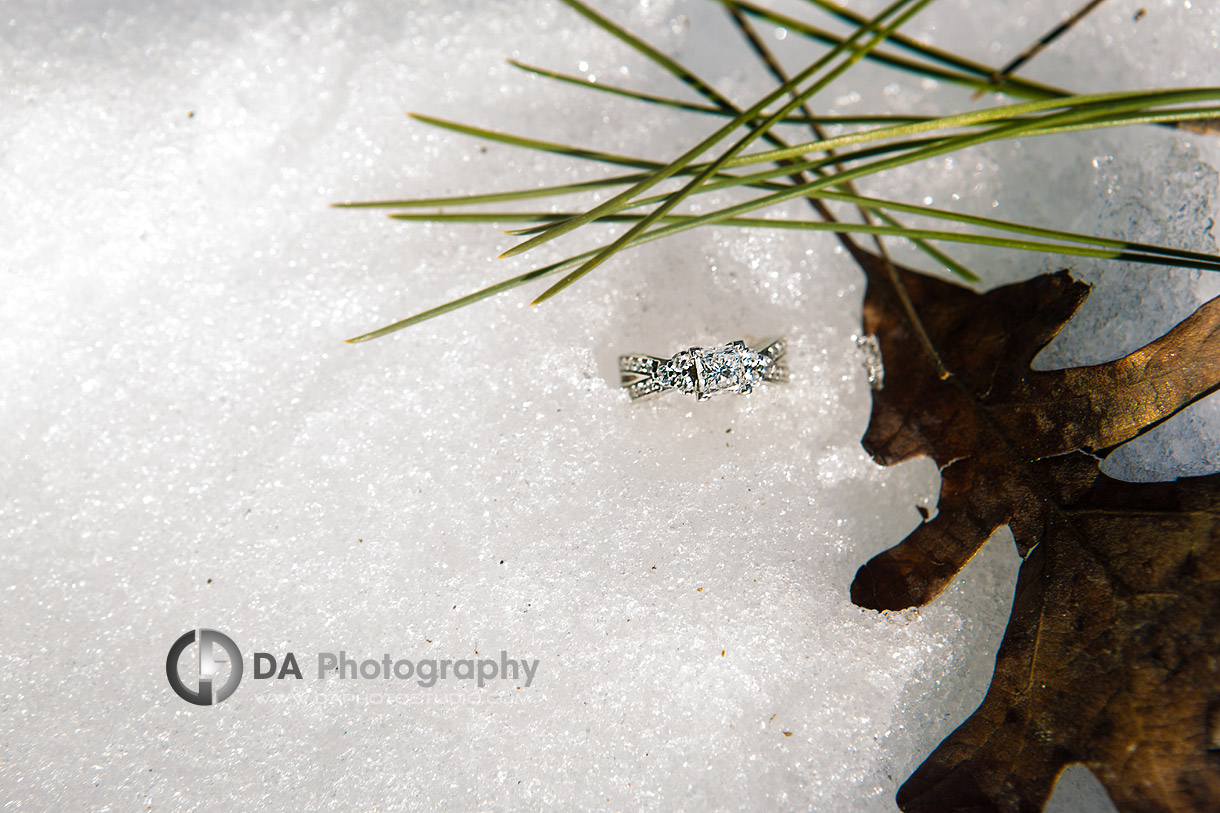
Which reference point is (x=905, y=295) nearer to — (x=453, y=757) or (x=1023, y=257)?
(x=1023, y=257)

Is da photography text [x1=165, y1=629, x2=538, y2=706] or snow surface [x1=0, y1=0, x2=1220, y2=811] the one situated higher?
snow surface [x1=0, y1=0, x2=1220, y2=811]

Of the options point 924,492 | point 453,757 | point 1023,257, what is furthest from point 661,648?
point 1023,257

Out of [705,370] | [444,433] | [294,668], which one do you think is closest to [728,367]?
[705,370]

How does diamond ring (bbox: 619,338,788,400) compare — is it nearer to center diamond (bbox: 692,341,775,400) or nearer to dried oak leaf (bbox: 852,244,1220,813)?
center diamond (bbox: 692,341,775,400)

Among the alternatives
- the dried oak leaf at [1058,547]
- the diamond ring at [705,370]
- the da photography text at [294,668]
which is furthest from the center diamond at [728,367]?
the da photography text at [294,668]

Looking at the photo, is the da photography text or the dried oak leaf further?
the da photography text

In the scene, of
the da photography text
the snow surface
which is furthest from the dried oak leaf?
the da photography text

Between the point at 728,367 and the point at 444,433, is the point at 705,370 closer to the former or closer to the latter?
the point at 728,367

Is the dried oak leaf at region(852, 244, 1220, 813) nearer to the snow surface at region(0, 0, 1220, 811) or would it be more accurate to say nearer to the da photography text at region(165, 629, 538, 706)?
the snow surface at region(0, 0, 1220, 811)
